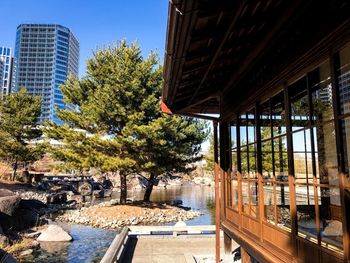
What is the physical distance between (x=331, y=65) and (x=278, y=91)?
1271mm

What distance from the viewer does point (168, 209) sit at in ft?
67.1

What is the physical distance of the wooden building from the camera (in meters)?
2.80

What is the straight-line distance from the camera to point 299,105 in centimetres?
399

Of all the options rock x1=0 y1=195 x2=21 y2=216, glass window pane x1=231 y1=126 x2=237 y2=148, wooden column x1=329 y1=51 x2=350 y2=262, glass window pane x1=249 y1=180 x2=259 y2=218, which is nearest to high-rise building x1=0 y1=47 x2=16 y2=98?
rock x1=0 y1=195 x2=21 y2=216

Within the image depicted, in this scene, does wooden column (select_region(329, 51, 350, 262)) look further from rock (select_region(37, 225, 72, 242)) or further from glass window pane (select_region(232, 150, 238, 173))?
rock (select_region(37, 225, 72, 242))

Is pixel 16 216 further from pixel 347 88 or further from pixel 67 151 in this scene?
pixel 347 88

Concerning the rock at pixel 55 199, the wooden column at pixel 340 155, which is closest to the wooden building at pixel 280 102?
the wooden column at pixel 340 155

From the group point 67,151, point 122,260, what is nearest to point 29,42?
point 67,151

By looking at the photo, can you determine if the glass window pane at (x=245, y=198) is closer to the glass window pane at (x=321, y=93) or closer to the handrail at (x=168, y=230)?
the glass window pane at (x=321, y=93)

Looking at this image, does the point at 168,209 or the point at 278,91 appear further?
the point at 168,209

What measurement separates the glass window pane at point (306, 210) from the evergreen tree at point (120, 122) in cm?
1281

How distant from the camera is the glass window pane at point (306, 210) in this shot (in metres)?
3.53

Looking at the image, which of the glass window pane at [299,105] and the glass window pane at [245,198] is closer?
the glass window pane at [299,105]

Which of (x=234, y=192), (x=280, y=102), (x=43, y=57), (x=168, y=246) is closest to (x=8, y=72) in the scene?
(x=43, y=57)
